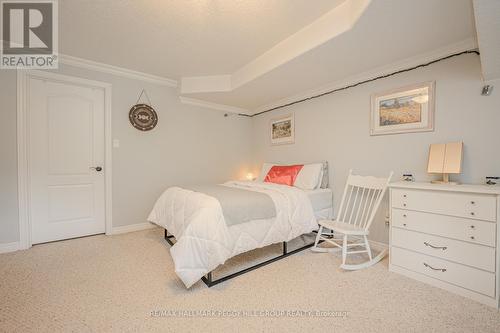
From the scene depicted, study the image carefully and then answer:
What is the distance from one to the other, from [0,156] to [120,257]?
1.78 meters

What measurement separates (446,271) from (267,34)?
2.68m

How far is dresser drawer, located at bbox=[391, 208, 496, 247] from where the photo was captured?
155cm

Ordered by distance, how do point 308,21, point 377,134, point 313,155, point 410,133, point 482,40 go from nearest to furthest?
point 482,40 < point 308,21 < point 410,133 < point 377,134 < point 313,155

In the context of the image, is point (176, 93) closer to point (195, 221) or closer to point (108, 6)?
point (108, 6)

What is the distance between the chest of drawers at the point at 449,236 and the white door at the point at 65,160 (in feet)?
12.1

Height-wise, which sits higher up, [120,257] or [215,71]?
[215,71]

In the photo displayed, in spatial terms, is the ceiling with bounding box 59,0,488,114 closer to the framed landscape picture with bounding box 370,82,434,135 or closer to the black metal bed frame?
the framed landscape picture with bounding box 370,82,434,135

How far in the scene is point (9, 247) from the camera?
2459mm

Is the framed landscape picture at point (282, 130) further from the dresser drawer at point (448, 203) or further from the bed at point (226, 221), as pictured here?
the dresser drawer at point (448, 203)

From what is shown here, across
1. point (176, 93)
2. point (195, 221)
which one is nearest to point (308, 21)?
point (195, 221)

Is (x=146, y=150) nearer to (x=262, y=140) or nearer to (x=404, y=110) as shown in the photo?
(x=262, y=140)

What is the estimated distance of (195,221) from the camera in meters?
1.78

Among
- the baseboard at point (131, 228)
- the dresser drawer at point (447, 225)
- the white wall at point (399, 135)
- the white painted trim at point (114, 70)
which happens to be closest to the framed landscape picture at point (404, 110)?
the white wall at point (399, 135)

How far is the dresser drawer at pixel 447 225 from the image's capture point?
5.10 feet
